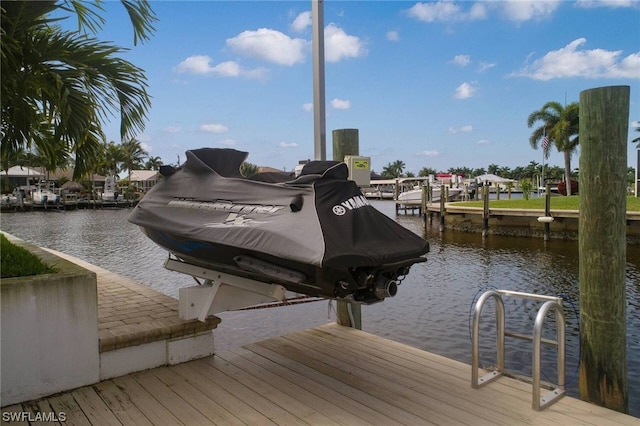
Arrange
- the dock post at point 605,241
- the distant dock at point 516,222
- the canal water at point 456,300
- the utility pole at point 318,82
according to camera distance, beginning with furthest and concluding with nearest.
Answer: the distant dock at point 516,222
the canal water at point 456,300
the utility pole at point 318,82
the dock post at point 605,241

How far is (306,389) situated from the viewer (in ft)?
12.5

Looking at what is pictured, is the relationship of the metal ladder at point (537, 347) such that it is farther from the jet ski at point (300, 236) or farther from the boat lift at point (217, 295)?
the boat lift at point (217, 295)

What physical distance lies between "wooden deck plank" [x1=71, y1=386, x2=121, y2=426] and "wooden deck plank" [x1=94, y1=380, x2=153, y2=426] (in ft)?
0.10

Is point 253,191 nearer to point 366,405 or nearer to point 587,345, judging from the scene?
point 366,405

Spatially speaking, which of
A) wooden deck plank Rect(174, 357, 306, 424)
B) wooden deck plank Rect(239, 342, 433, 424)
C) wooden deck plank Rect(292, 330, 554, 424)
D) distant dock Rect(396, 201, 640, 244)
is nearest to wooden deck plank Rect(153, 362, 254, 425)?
wooden deck plank Rect(174, 357, 306, 424)

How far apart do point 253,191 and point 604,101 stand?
120 inches

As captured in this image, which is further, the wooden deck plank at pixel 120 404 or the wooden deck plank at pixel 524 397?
the wooden deck plank at pixel 524 397

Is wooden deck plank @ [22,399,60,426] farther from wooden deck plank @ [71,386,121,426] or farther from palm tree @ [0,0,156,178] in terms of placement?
palm tree @ [0,0,156,178]

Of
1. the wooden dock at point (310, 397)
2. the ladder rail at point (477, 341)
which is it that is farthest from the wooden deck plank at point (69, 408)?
the ladder rail at point (477, 341)

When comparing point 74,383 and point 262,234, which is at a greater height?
point 262,234

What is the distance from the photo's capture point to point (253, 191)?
394 centimetres

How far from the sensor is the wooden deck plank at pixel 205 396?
326cm

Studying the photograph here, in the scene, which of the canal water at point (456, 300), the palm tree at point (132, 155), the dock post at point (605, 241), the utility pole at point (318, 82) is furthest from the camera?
the palm tree at point (132, 155)

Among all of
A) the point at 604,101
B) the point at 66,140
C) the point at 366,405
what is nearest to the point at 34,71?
the point at 66,140
